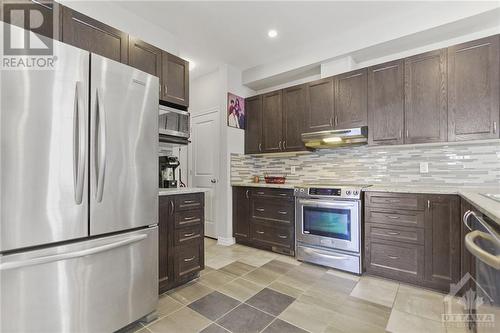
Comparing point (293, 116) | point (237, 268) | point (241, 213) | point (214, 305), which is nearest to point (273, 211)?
point (241, 213)

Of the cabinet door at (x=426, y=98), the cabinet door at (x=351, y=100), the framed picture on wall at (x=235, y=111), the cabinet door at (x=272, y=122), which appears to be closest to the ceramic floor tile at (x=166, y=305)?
the cabinet door at (x=272, y=122)

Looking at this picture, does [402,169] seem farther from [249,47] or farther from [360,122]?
[249,47]

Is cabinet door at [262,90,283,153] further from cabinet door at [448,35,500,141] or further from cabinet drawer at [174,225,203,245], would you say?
cabinet door at [448,35,500,141]

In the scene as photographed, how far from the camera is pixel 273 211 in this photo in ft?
10.9

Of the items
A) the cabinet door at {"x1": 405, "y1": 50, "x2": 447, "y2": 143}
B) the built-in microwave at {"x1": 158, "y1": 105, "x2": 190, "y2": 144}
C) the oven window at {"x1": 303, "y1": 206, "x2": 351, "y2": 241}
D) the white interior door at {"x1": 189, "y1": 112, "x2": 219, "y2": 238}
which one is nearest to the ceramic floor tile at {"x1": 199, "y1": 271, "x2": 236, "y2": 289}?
the oven window at {"x1": 303, "y1": 206, "x2": 351, "y2": 241}

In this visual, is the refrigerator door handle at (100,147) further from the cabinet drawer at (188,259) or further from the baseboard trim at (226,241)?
the baseboard trim at (226,241)

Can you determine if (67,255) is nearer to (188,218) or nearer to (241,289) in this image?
(188,218)

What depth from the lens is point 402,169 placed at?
2.90 metres

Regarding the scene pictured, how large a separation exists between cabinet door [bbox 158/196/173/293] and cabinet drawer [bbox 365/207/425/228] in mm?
2089

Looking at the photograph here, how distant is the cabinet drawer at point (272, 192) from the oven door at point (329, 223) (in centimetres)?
20

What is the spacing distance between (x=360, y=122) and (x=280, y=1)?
1.65 m

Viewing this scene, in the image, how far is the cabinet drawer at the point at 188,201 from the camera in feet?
7.38

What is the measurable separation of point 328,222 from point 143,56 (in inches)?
106

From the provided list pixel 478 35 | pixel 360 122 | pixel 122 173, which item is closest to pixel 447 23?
pixel 478 35
